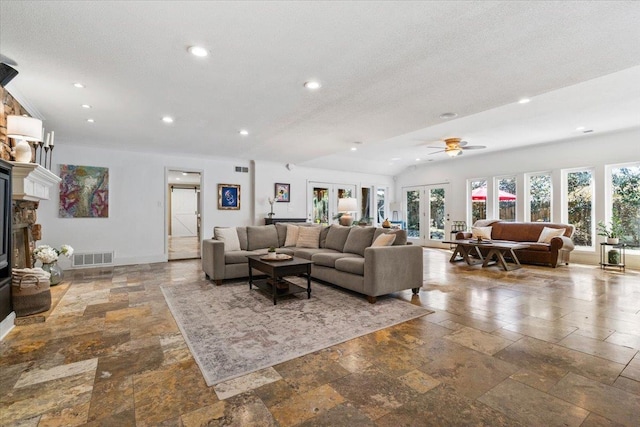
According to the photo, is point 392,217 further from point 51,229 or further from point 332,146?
point 51,229

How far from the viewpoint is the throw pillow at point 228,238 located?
490 centimetres

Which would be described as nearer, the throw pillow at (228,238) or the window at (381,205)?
the throw pillow at (228,238)

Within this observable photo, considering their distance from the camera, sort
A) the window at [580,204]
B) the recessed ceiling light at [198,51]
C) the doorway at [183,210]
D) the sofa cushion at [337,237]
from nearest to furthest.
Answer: the recessed ceiling light at [198,51]
the sofa cushion at [337,237]
the window at [580,204]
the doorway at [183,210]

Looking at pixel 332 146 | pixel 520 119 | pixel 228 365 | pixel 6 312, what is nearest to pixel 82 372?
pixel 228 365

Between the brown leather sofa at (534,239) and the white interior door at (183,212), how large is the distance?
1027 cm

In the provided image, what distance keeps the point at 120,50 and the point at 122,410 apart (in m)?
2.62

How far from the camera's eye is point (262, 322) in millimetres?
2998

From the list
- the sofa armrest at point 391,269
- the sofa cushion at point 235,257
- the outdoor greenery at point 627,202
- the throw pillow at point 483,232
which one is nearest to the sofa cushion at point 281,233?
the sofa cushion at point 235,257

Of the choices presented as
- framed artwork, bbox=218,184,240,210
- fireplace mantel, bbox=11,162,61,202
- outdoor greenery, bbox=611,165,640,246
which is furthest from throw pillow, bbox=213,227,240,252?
outdoor greenery, bbox=611,165,640,246

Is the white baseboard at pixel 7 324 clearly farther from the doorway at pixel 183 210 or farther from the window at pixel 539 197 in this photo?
the doorway at pixel 183 210

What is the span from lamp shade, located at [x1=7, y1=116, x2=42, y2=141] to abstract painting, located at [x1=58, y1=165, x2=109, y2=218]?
3260 mm

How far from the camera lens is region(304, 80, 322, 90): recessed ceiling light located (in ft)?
10.4

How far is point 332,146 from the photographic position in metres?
6.18

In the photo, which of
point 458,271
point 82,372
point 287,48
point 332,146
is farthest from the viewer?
point 332,146
